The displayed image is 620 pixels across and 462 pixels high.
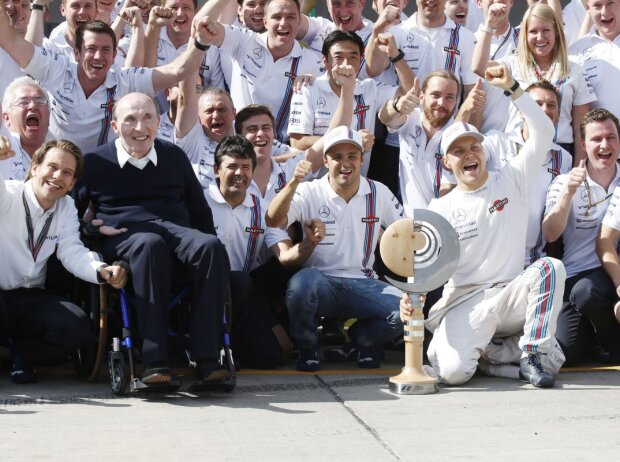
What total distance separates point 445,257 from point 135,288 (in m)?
1.63

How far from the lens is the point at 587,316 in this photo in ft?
21.9

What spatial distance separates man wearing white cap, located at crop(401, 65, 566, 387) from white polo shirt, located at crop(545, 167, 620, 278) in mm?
569

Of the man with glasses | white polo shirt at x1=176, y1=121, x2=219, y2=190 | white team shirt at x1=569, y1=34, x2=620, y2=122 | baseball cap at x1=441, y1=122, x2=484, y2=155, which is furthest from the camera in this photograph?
white team shirt at x1=569, y1=34, x2=620, y2=122

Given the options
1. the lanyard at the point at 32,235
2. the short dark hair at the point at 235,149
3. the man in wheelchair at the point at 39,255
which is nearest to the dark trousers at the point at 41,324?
Result: the man in wheelchair at the point at 39,255

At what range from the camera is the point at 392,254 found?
5840 millimetres

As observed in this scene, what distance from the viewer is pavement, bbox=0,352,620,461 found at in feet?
15.0

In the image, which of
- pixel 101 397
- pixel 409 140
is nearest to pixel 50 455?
pixel 101 397

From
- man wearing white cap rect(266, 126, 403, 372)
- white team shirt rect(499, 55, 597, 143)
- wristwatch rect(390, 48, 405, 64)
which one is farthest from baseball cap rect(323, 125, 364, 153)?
white team shirt rect(499, 55, 597, 143)

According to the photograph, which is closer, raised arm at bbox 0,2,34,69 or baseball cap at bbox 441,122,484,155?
baseball cap at bbox 441,122,484,155

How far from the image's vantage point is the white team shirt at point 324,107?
24.7 feet

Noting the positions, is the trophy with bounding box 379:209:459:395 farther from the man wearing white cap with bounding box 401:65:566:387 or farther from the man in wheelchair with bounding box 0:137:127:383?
the man in wheelchair with bounding box 0:137:127:383

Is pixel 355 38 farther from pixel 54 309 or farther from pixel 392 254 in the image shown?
pixel 54 309

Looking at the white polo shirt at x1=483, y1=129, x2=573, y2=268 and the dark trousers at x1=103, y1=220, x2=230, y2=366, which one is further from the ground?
the white polo shirt at x1=483, y1=129, x2=573, y2=268

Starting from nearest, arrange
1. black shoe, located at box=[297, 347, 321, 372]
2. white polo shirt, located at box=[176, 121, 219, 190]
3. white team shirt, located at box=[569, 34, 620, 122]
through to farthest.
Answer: black shoe, located at box=[297, 347, 321, 372]
white polo shirt, located at box=[176, 121, 219, 190]
white team shirt, located at box=[569, 34, 620, 122]
